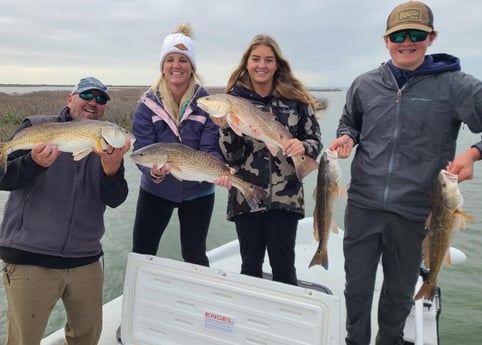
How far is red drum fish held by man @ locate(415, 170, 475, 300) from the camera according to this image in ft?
8.91

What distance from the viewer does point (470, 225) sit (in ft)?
35.6

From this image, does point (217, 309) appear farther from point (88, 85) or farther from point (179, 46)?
point (179, 46)

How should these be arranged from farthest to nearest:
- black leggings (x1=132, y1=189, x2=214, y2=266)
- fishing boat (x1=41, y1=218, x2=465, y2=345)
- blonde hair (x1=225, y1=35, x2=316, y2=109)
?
black leggings (x1=132, y1=189, x2=214, y2=266), blonde hair (x1=225, y1=35, x2=316, y2=109), fishing boat (x1=41, y1=218, x2=465, y2=345)

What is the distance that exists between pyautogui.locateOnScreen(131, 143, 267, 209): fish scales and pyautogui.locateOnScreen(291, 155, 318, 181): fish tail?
358 millimetres

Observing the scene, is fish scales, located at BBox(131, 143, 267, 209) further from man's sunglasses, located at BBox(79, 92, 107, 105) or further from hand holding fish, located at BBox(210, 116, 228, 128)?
man's sunglasses, located at BBox(79, 92, 107, 105)

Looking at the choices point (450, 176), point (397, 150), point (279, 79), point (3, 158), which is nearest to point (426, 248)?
point (450, 176)

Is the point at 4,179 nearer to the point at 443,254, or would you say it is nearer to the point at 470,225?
the point at 443,254

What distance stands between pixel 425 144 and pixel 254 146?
1.39 m

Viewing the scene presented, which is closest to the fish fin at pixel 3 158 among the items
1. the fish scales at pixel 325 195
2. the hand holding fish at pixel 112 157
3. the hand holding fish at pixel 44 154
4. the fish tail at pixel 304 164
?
the hand holding fish at pixel 44 154

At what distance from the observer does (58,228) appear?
2963 millimetres

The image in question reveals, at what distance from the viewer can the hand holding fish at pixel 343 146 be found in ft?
10.3

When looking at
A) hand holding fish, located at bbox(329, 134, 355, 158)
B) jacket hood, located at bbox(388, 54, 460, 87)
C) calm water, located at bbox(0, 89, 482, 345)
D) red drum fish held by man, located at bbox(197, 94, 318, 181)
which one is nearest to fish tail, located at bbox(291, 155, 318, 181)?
red drum fish held by man, located at bbox(197, 94, 318, 181)

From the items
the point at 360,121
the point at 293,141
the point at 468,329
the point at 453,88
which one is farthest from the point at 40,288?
the point at 468,329

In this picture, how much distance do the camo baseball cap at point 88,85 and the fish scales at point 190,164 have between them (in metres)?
0.59
